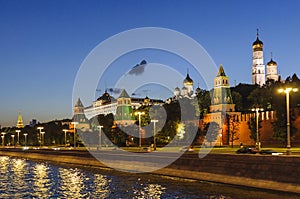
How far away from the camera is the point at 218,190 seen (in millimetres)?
24734

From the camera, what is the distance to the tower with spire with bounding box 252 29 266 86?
515 ft

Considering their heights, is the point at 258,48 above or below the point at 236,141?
above

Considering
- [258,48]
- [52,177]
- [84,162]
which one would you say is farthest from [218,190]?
[258,48]

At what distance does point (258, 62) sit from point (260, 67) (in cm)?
202

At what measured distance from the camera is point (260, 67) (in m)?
158

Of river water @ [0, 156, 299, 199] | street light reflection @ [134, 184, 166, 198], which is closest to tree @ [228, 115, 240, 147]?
river water @ [0, 156, 299, 199]

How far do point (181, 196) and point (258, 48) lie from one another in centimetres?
14023

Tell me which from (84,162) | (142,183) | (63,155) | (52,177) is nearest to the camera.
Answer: (142,183)

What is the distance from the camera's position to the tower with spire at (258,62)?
156988 millimetres

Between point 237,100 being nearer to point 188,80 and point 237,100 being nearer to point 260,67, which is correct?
point 188,80

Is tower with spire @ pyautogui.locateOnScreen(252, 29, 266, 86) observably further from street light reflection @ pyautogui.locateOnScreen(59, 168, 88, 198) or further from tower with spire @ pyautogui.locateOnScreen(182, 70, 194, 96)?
street light reflection @ pyautogui.locateOnScreen(59, 168, 88, 198)

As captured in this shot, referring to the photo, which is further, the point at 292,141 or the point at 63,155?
the point at 292,141

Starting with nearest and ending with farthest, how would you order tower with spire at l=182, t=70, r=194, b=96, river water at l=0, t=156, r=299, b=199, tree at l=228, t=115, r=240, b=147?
1. river water at l=0, t=156, r=299, b=199
2. tree at l=228, t=115, r=240, b=147
3. tower with spire at l=182, t=70, r=194, b=96

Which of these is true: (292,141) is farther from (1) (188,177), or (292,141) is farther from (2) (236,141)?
(1) (188,177)
